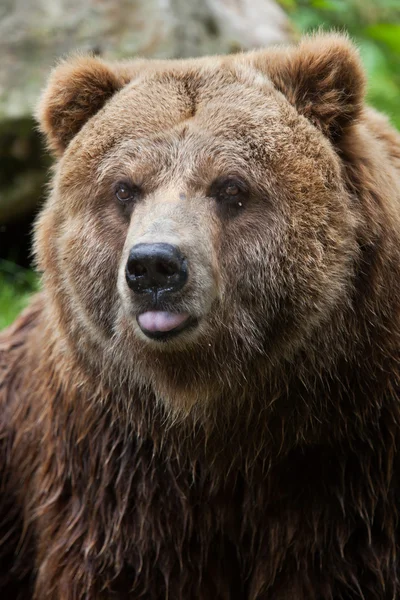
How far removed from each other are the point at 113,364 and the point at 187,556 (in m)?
0.97

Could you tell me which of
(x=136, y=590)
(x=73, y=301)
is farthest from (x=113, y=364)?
(x=136, y=590)

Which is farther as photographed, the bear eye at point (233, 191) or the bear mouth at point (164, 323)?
the bear eye at point (233, 191)

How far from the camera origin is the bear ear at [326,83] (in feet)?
15.3

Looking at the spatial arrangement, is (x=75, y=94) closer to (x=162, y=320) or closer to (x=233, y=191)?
(x=233, y=191)

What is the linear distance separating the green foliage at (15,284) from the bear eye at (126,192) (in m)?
3.85

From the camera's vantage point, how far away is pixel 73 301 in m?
4.89

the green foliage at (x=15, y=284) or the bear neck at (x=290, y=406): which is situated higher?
the bear neck at (x=290, y=406)

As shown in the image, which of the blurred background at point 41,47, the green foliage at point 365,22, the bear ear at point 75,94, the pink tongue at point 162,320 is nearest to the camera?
the pink tongue at point 162,320

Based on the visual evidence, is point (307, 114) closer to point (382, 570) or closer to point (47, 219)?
point (47, 219)

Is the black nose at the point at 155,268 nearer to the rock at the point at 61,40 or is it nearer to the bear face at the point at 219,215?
the bear face at the point at 219,215

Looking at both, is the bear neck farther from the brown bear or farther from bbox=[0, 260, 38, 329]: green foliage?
bbox=[0, 260, 38, 329]: green foliage

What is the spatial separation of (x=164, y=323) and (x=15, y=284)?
15.9 feet

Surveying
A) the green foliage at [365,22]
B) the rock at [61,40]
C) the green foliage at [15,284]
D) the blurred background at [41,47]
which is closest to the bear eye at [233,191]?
the blurred background at [41,47]

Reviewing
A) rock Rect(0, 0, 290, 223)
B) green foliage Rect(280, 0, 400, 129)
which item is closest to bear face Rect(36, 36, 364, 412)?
rock Rect(0, 0, 290, 223)
